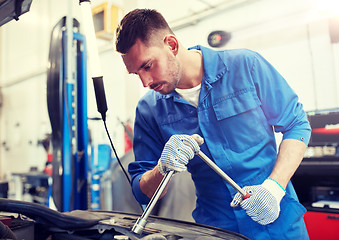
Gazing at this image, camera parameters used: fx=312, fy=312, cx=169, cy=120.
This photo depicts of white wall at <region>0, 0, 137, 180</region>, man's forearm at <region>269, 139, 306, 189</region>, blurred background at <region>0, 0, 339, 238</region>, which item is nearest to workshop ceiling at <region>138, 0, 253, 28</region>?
blurred background at <region>0, 0, 339, 238</region>

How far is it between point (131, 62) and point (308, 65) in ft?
6.65

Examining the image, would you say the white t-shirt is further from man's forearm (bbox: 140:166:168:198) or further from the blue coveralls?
man's forearm (bbox: 140:166:168:198)

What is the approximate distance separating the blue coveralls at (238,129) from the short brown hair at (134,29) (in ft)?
0.76

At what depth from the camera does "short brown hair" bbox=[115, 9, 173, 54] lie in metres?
1.07

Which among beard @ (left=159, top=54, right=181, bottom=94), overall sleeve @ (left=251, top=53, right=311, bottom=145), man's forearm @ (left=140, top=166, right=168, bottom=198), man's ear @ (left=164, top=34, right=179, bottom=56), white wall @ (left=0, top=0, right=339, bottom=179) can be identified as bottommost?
man's forearm @ (left=140, top=166, right=168, bottom=198)

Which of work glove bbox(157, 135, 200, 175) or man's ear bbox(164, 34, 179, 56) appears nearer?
work glove bbox(157, 135, 200, 175)

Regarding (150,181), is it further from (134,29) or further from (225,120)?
(134,29)

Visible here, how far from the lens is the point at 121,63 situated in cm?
439

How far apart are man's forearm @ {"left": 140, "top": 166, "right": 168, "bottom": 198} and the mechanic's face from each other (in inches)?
11.5

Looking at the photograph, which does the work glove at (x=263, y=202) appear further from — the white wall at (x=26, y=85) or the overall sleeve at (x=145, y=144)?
the white wall at (x=26, y=85)

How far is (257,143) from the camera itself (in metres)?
1.10

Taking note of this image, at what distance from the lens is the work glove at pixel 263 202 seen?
36.9 inches

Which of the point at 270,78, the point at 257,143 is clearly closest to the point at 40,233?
the point at 257,143

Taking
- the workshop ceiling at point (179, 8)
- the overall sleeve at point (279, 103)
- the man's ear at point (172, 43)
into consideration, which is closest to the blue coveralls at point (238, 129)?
the overall sleeve at point (279, 103)
